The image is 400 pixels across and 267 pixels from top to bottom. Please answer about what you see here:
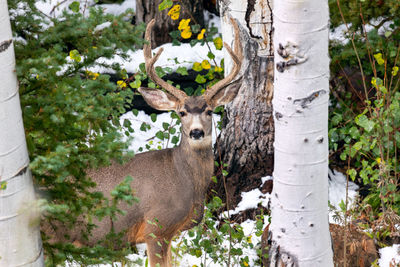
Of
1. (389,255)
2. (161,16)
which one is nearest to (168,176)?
(389,255)

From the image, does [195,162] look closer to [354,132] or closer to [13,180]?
[354,132]

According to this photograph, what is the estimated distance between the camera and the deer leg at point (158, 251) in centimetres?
446

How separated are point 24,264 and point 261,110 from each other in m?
3.16

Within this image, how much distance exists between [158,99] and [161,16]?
10.6 ft

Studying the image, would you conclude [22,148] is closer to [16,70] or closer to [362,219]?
[16,70]

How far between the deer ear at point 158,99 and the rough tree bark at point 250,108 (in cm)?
84

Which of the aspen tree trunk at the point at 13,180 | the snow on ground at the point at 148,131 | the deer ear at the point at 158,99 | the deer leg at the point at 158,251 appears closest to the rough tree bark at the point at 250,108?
the snow on ground at the point at 148,131

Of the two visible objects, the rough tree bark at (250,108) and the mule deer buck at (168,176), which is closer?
the mule deer buck at (168,176)

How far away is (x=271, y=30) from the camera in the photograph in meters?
5.27

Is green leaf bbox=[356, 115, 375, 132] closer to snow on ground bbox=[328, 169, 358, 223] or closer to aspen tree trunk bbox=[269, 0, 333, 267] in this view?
snow on ground bbox=[328, 169, 358, 223]

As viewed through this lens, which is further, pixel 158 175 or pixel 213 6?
pixel 213 6

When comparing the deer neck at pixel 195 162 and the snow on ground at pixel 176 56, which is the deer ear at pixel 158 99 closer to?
the deer neck at pixel 195 162

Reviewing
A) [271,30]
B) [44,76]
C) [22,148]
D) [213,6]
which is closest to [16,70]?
[44,76]

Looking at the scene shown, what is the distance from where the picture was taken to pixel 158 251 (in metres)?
4.48
